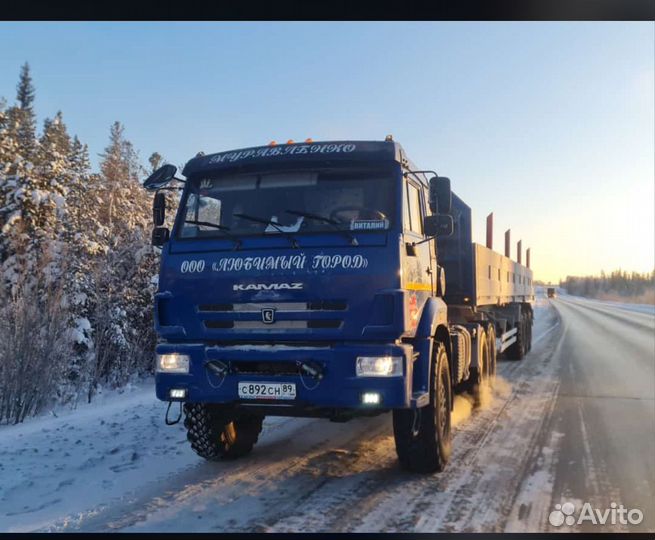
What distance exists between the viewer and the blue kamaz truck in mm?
4496

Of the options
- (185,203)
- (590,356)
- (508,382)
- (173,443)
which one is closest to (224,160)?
(185,203)

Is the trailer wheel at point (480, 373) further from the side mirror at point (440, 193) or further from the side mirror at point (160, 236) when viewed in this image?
the side mirror at point (160, 236)

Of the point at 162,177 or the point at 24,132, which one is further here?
the point at 24,132

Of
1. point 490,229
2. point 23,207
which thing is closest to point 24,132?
point 23,207

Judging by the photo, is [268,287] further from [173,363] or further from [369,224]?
[173,363]

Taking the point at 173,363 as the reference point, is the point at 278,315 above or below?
above

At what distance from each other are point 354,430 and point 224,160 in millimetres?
3713

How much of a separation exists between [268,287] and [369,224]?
101 centimetres

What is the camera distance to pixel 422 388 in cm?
488

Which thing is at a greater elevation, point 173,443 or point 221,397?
point 221,397

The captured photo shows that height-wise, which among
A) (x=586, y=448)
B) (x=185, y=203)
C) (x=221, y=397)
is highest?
(x=185, y=203)

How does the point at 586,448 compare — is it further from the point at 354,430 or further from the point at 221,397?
the point at 221,397

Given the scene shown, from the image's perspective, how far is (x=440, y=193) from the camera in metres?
5.34

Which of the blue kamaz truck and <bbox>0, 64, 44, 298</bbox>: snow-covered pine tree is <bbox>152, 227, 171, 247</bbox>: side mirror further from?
<bbox>0, 64, 44, 298</bbox>: snow-covered pine tree
